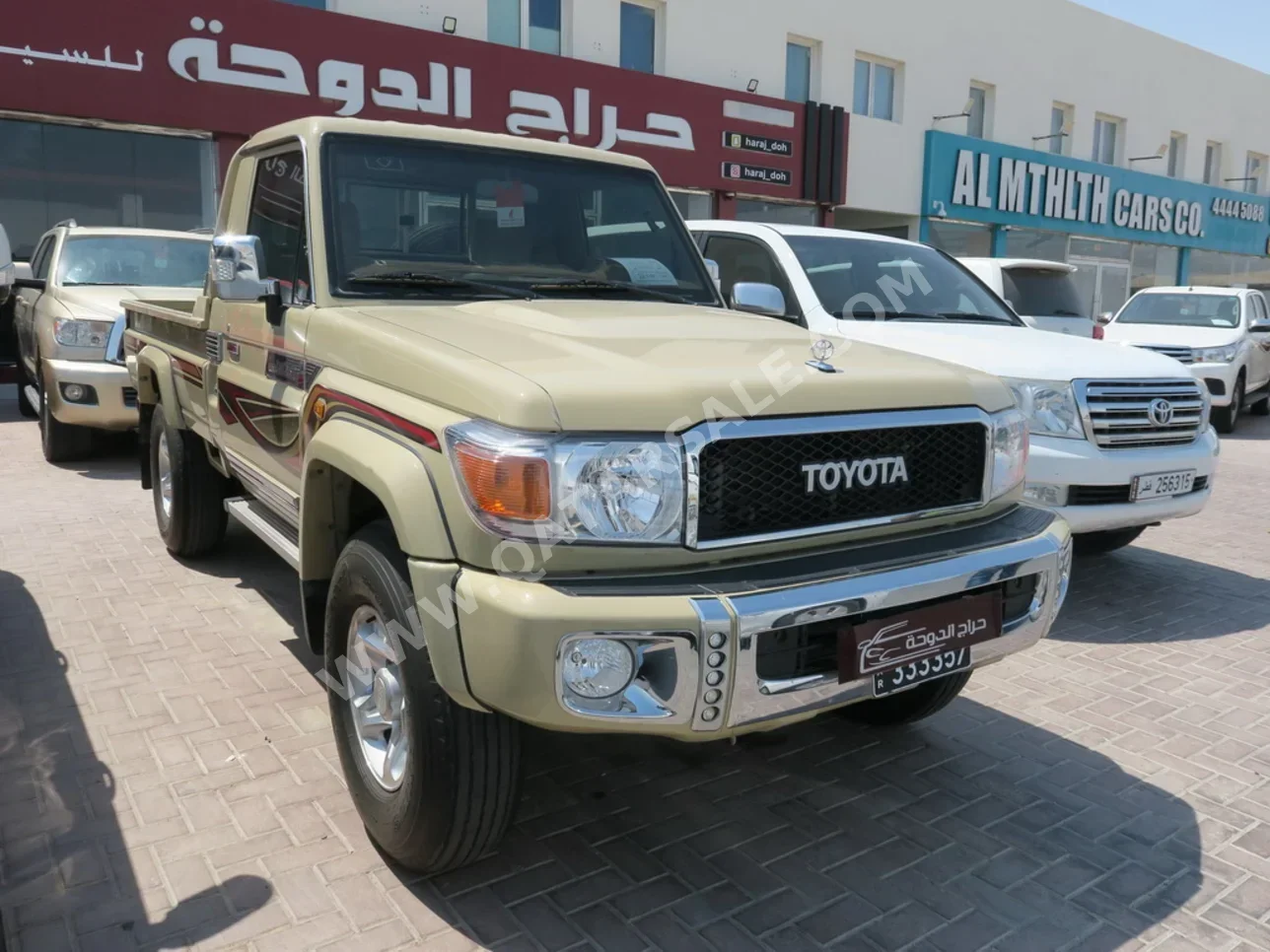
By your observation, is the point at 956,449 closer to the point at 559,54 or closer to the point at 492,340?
the point at 492,340

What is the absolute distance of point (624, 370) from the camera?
8.14 ft

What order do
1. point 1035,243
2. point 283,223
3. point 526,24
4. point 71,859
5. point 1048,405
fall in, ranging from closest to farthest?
point 71,859, point 283,223, point 1048,405, point 526,24, point 1035,243

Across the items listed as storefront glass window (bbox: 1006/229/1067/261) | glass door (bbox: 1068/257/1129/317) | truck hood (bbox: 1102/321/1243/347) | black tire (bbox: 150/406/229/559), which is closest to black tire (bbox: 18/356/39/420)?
black tire (bbox: 150/406/229/559)

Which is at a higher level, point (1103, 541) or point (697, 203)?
point (697, 203)

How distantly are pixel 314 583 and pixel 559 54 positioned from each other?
43.3 ft

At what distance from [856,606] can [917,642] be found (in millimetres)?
268

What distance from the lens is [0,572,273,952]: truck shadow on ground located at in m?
2.48

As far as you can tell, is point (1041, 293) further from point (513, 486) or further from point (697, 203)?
point (697, 203)

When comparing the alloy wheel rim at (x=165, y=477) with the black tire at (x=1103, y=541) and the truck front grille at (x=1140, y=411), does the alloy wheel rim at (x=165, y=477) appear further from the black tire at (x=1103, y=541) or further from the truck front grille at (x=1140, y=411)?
the black tire at (x=1103, y=541)

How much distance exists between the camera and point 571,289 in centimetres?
361

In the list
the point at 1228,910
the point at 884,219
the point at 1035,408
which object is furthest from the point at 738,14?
the point at 1228,910

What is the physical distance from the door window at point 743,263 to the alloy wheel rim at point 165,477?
10.8ft

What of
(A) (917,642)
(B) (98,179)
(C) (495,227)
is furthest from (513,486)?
(B) (98,179)

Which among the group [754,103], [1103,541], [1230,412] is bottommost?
[1103,541]
